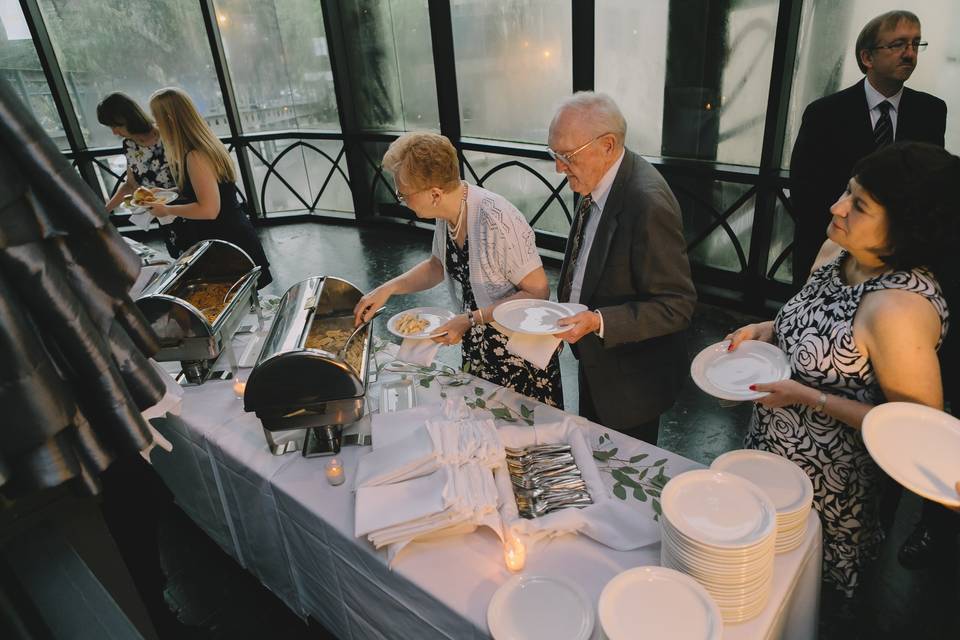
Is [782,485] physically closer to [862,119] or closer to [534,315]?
[534,315]

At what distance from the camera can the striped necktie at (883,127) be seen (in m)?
3.02

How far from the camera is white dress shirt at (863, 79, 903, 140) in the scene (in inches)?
118

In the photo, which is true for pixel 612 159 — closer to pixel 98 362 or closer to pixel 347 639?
pixel 98 362

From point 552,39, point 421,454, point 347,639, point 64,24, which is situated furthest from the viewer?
point 64,24

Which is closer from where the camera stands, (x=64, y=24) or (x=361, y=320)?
(x=361, y=320)

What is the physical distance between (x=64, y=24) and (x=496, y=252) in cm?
776

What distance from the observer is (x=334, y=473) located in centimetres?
170

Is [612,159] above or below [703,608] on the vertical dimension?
above

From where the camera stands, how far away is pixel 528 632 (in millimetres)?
1202

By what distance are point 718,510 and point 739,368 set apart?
702 mm

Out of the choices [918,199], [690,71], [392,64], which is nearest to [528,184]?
[690,71]

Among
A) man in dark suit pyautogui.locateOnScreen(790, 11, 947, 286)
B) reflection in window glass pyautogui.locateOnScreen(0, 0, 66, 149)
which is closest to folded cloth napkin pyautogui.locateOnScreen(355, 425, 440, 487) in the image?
man in dark suit pyautogui.locateOnScreen(790, 11, 947, 286)

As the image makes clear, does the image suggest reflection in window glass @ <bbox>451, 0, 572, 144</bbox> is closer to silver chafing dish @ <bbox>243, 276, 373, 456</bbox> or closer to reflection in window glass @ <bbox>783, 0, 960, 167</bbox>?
reflection in window glass @ <bbox>783, 0, 960, 167</bbox>

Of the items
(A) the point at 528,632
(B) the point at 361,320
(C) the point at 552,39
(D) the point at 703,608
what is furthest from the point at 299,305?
(C) the point at 552,39
